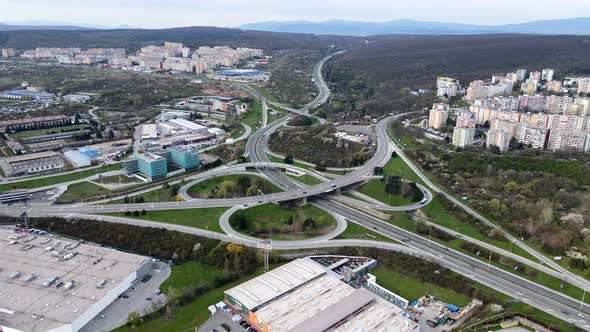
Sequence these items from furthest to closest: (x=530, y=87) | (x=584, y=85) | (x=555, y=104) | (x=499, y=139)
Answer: (x=530, y=87), (x=584, y=85), (x=555, y=104), (x=499, y=139)

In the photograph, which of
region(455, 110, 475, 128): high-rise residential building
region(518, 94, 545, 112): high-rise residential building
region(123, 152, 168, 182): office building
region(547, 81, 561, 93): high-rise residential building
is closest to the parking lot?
region(123, 152, 168, 182): office building

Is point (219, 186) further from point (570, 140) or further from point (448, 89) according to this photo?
point (448, 89)

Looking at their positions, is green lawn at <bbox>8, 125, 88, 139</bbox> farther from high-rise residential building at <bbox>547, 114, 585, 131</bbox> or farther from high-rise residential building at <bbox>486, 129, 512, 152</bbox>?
high-rise residential building at <bbox>547, 114, 585, 131</bbox>

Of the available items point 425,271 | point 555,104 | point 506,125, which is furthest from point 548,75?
point 425,271

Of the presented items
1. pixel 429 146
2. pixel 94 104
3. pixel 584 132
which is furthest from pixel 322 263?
pixel 94 104

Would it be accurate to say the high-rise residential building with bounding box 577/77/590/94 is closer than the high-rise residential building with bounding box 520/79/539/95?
Yes
